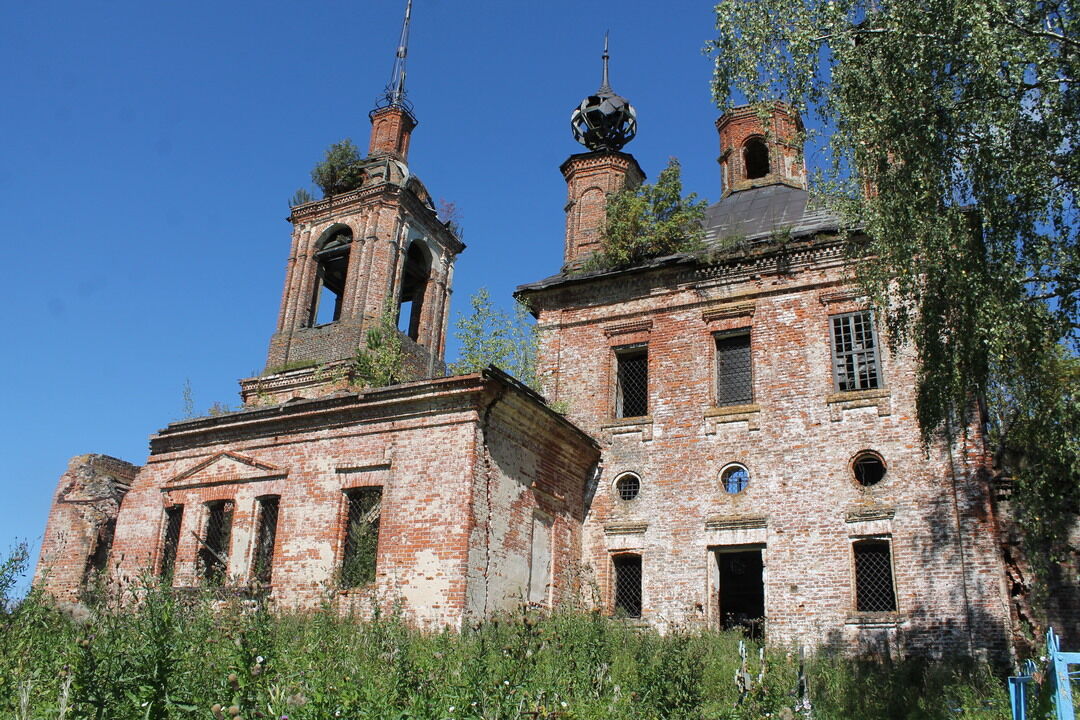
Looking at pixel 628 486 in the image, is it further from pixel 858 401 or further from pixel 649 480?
pixel 858 401

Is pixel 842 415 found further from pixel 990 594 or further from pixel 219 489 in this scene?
pixel 219 489

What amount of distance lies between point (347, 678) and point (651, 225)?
1372cm

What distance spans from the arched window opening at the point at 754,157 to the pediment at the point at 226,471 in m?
15.6

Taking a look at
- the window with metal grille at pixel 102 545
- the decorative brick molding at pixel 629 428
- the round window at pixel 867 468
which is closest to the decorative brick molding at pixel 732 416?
the decorative brick molding at pixel 629 428

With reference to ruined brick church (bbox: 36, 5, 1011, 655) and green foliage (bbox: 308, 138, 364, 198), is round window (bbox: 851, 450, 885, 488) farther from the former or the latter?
green foliage (bbox: 308, 138, 364, 198)

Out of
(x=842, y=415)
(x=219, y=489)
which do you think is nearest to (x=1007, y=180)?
(x=842, y=415)

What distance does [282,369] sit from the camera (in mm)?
24703

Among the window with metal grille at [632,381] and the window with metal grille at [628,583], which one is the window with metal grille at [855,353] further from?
the window with metal grille at [628,583]

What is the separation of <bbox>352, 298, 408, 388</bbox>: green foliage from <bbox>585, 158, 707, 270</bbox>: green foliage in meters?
6.49

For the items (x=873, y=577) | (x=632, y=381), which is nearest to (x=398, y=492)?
(x=632, y=381)

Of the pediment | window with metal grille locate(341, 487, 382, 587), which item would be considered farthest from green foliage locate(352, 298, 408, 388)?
window with metal grille locate(341, 487, 382, 587)

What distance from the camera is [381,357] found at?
22391 millimetres

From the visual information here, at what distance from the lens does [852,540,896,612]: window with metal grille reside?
13.7m

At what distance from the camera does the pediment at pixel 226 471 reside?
49.6 ft
